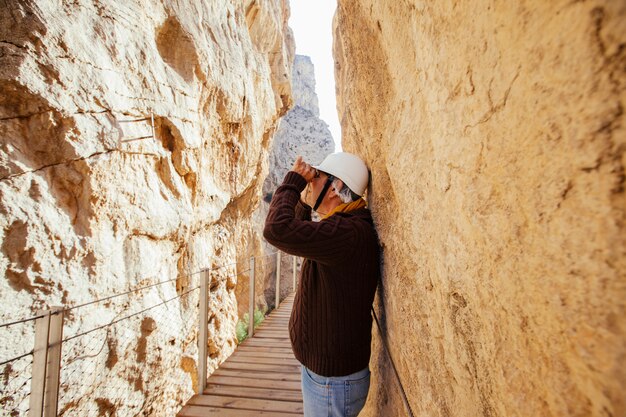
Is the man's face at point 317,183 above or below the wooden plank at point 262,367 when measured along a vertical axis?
above

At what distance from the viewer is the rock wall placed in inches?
664

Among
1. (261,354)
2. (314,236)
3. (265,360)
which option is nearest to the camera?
(314,236)

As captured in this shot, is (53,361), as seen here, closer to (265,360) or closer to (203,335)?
(203,335)

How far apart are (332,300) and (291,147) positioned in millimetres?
24011

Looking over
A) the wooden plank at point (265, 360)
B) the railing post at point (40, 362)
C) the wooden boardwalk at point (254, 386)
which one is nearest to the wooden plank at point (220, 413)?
the wooden boardwalk at point (254, 386)

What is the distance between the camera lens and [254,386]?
370 centimetres

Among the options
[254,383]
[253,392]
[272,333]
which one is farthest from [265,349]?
[253,392]

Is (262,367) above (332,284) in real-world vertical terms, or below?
below

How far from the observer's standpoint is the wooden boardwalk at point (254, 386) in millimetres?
3215

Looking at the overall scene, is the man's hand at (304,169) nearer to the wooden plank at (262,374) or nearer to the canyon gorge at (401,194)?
the canyon gorge at (401,194)

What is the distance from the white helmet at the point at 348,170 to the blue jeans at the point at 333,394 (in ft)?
3.06

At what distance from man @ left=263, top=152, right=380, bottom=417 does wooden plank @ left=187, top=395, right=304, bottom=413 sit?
1.94 metres

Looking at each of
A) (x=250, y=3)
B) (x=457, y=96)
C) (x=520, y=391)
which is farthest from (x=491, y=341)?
(x=250, y=3)

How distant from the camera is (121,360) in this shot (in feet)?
10.9
